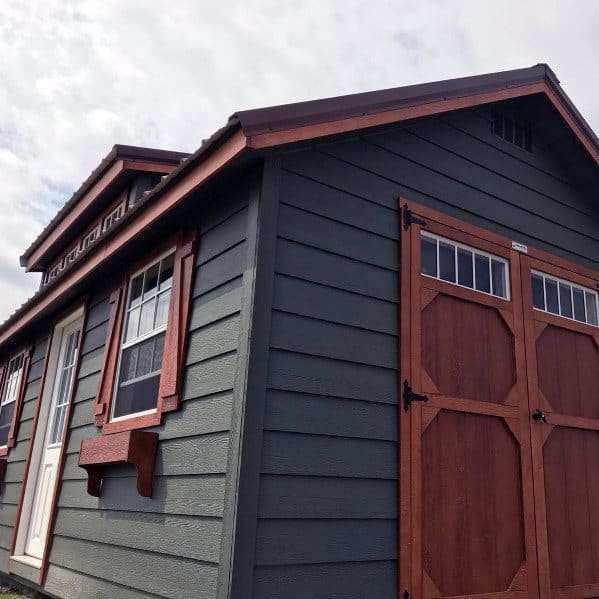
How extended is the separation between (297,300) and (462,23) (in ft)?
10.6

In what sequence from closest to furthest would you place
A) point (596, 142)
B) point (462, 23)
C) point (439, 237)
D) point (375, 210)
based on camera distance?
point (375, 210), point (439, 237), point (462, 23), point (596, 142)

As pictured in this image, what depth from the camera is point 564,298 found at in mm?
5598

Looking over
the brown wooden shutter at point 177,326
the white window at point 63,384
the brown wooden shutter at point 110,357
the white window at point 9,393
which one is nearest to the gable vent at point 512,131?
the brown wooden shutter at point 177,326

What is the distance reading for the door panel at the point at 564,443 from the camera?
15.0 feet

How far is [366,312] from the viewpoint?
4.12m

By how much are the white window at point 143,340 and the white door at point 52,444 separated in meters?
1.28

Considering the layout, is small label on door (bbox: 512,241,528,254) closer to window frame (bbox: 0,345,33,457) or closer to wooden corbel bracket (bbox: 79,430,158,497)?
wooden corbel bracket (bbox: 79,430,158,497)

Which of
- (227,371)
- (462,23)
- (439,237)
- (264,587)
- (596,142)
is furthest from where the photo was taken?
(596,142)

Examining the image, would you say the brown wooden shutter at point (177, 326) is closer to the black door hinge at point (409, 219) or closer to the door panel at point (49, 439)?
the black door hinge at point (409, 219)

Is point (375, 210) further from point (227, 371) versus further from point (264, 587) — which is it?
point (264, 587)

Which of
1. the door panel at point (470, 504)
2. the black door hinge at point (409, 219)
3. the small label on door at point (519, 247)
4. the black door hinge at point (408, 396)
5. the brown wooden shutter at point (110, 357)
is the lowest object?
the door panel at point (470, 504)

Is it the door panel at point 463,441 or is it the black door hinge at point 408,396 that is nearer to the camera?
the door panel at point 463,441

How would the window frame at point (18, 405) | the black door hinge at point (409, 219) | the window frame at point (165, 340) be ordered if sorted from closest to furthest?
the window frame at point (165, 340), the black door hinge at point (409, 219), the window frame at point (18, 405)

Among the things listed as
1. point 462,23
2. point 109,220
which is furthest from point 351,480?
point 109,220
